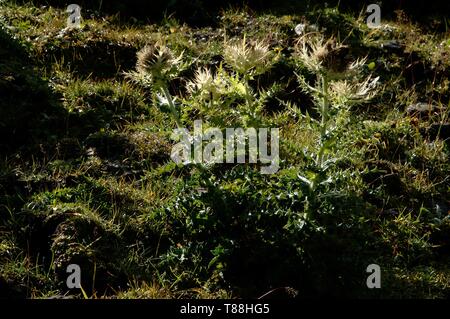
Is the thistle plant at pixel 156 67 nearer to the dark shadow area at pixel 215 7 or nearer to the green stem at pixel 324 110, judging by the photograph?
the green stem at pixel 324 110

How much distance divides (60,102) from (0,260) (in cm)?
183

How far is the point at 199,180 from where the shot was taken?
381cm

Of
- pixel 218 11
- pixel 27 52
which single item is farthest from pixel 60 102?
pixel 218 11

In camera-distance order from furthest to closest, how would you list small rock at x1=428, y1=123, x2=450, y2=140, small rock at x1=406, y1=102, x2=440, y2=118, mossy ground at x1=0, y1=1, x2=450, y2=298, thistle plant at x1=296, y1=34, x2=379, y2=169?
small rock at x1=406, y1=102, x2=440, y2=118, small rock at x1=428, y1=123, x2=450, y2=140, mossy ground at x1=0, y1=1, x2=450, y2=298, thistle plant at x1=296, y1=34, x2=379, y2=169

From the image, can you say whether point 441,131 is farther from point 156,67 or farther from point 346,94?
point 156,67

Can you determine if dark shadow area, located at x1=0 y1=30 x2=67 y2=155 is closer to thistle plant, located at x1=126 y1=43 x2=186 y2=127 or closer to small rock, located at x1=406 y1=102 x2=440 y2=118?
thistle plant, located at x1=126 y1=43 x2=186 y2=127

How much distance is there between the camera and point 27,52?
229 inches

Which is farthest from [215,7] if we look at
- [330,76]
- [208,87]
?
[330,76]

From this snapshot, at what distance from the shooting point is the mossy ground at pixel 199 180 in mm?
3654

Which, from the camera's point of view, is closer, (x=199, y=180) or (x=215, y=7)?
(x=199, y=180)

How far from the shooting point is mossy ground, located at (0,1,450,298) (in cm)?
365

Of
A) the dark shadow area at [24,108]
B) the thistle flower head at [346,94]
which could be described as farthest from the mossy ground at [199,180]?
the thistle flower head at [346,94]

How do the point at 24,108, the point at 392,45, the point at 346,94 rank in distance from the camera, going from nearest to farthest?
the point at 346,94
the point at 24,108
the point at 392,45

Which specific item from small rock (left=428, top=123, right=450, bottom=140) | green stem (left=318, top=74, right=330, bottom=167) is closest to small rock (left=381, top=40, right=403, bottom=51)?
small rock (left=428, top=123, right=450, bottom=140)
